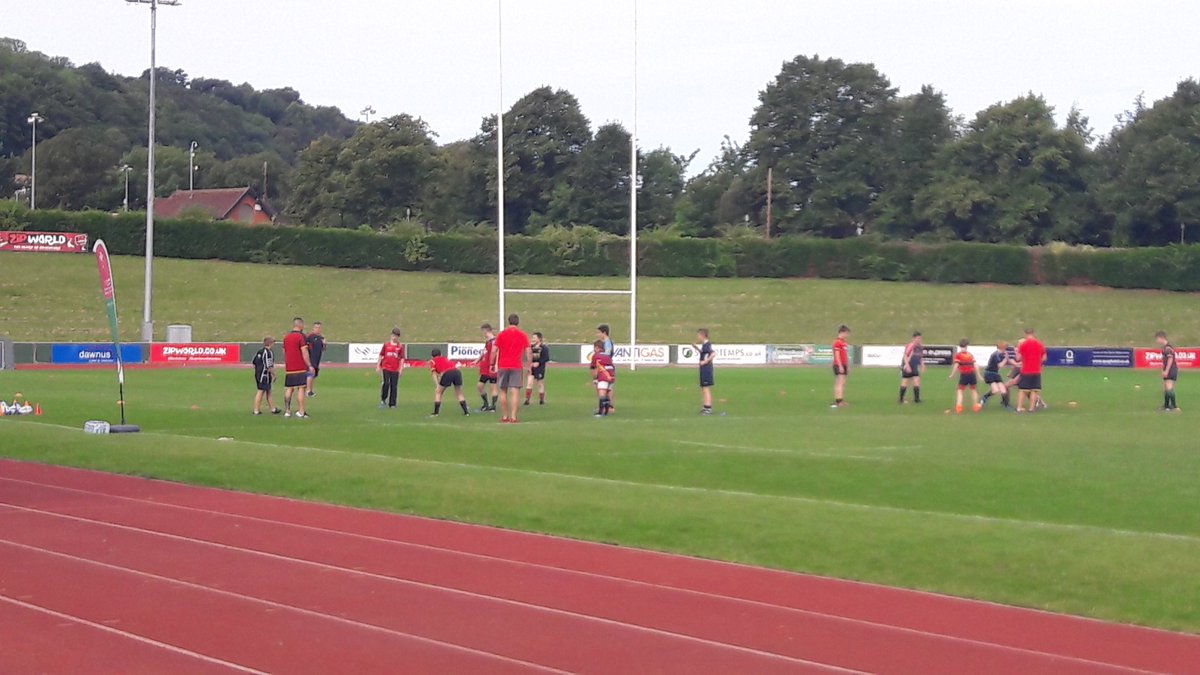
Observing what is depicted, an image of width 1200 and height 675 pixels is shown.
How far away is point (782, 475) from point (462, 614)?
7579mm

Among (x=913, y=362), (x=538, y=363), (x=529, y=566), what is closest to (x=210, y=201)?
(x=538, y=363)

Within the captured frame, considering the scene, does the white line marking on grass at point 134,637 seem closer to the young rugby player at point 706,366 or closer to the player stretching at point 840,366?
the young rugby player at point 706,366

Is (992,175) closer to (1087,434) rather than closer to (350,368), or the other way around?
(350,368)

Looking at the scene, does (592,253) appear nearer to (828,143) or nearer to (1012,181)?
(828,143)

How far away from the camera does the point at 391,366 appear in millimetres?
25406

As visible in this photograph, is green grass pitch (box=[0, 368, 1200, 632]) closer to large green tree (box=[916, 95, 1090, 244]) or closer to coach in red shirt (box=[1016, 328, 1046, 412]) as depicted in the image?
coach in red shirt (box=[1016, 328, 1046, 412])

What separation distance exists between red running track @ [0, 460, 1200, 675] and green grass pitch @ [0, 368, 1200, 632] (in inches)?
30.4

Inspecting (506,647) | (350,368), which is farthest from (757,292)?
(506,647)

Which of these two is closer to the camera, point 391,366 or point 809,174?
point 391,366

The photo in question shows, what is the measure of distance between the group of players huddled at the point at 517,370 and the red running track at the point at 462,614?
10344 mm

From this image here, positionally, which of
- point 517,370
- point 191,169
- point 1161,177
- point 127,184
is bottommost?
point 517,370

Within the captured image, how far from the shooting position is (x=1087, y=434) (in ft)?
68.5

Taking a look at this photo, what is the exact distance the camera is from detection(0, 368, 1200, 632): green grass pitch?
10.2 meters

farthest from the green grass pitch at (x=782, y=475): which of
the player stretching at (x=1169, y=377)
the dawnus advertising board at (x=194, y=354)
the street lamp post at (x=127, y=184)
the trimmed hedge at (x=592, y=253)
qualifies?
the street lamp post at (x=127, y=184)
